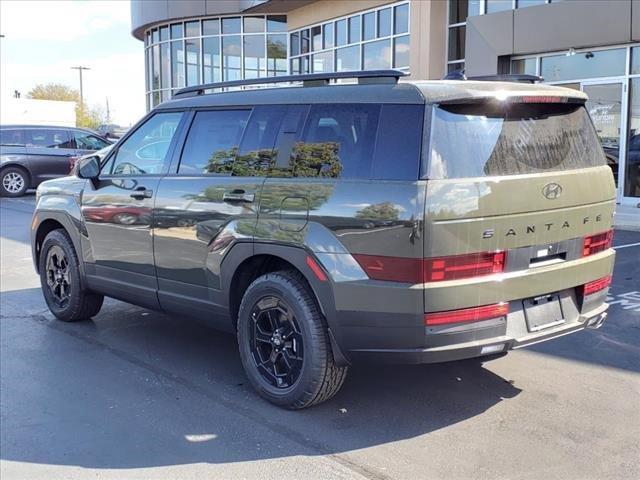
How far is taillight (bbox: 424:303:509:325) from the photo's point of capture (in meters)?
3.49

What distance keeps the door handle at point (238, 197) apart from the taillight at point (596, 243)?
205cm

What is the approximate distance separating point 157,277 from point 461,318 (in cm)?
242

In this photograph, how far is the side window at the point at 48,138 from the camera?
717 inches

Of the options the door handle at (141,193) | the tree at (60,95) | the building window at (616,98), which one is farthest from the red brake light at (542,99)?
the tree at (60,95)

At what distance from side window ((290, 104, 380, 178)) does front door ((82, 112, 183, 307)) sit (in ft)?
4.47

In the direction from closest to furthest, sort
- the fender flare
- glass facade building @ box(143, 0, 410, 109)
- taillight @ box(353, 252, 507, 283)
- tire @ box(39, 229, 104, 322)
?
taillight @ box(353, 252, 507, 283) < the fender flare < tire @ box(39, 229, 104, 322) < glass facade building @ box(143, 0, 410, 109)

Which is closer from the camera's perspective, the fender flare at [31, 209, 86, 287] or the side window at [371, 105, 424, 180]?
the side window at [371, 105, 424, 180]

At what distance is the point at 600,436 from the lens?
373 centimetres

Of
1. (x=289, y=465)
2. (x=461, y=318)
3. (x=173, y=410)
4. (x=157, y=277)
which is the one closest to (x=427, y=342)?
(x=461, y=318)

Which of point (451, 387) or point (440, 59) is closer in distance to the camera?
point (451, 387)

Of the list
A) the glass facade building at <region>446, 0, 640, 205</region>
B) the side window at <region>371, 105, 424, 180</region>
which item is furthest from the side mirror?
the glass facade building at <region>446, 0, 640, 205</region>

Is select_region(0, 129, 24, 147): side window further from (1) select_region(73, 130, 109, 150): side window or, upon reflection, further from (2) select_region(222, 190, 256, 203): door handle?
(2) select_region(222, 190, 256, 203): door handle

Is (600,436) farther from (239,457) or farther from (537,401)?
(239,457)

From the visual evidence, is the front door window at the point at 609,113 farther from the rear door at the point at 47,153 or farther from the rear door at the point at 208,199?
the rear door at the point at 47,153
